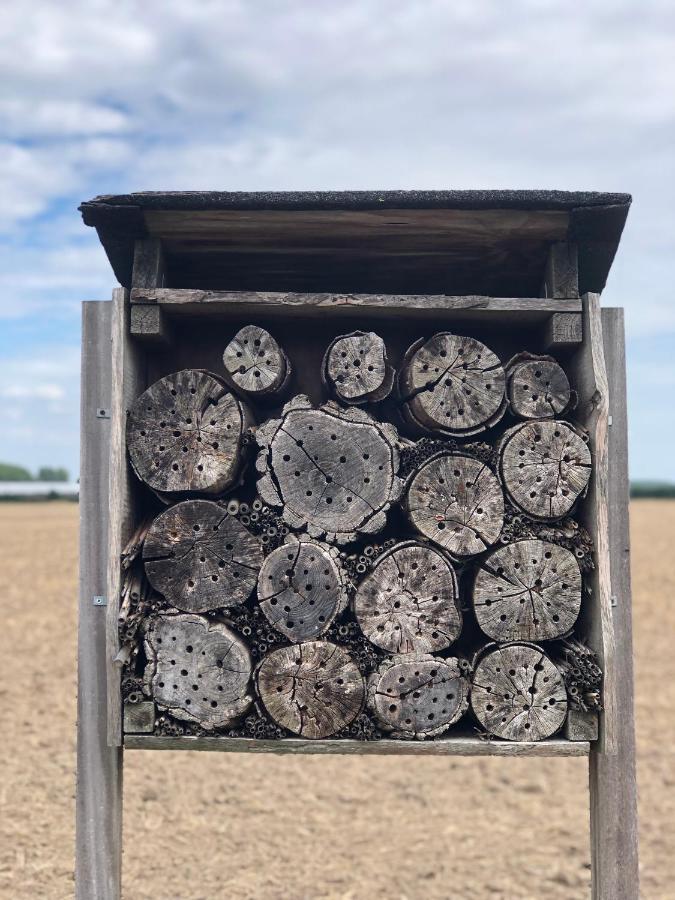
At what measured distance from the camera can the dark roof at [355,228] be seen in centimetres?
312

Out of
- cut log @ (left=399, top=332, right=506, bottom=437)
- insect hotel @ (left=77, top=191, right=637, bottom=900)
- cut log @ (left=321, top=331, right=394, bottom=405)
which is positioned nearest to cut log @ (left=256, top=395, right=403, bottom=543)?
insect hotel @ (left=77, top=191, right=637, bottom=900)

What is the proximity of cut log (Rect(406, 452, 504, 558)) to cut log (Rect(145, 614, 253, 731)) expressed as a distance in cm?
84

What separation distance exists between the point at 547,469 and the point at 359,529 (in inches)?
28.9

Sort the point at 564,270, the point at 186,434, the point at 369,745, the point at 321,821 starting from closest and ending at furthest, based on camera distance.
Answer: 1. the point at 369,745
2. the point at 186,434
3. the point at 564,270
4. the point at 321,821

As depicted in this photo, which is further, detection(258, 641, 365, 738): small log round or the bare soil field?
the bare soil field

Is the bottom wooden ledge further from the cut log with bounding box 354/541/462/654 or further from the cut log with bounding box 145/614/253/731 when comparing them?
the cut log with bounding box 354/541/462/654

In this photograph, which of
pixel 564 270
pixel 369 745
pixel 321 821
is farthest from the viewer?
pixel 321 821

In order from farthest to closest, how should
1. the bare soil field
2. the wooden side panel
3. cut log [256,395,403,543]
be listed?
the bare soil field < cut log [256,395,403,543] < the wooden side panel

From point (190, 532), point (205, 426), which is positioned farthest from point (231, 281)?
point (190, 532)

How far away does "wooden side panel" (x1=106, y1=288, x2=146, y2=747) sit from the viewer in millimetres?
3066

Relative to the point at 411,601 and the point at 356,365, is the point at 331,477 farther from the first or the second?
the point at 411,601

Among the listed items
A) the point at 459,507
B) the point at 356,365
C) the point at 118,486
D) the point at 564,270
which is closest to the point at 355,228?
the point at 356,365

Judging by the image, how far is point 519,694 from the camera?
3.13 meters

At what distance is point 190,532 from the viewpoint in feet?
10.4
